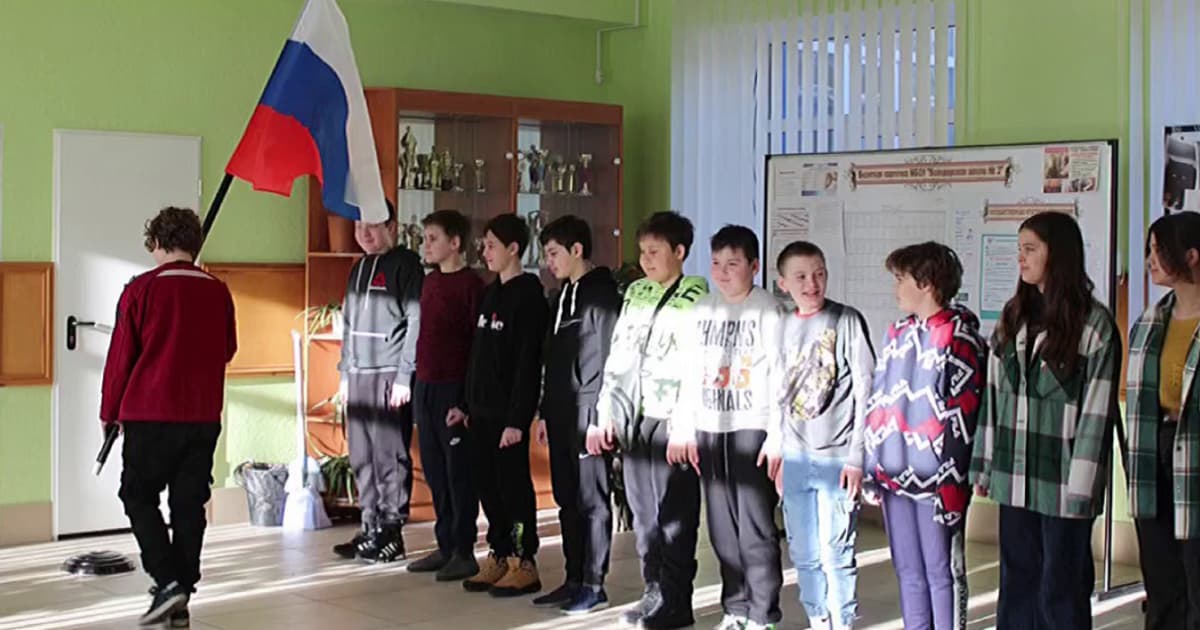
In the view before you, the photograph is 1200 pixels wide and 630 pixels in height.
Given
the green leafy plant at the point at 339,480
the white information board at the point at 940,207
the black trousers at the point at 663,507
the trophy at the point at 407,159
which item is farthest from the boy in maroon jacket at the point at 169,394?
the white information board at the point at 940,207

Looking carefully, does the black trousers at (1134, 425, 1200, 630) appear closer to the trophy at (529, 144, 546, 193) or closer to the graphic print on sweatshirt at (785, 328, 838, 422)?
the graphic print on sweatshirt at (785, 328, 838, 422)

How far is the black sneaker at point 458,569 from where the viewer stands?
273 inches

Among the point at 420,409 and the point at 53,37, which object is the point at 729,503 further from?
the point at 53,37

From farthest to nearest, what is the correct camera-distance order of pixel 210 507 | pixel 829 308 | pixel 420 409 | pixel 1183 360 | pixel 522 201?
pixel 522 201 < pixel 210 507 < pixel 420 409 < pixel 829 308 < pixel 1183 360

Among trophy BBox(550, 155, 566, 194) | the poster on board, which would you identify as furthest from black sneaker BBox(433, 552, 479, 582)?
the poster on board

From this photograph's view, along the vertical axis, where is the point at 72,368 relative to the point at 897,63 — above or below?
below

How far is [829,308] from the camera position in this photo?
210 inches

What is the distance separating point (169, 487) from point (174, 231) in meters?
0.94

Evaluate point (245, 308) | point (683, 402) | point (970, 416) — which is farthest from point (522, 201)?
point (970, 416)

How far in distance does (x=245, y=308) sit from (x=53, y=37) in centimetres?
168

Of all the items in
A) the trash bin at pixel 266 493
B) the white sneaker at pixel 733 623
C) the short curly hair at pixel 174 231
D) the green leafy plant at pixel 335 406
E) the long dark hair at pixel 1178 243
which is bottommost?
the white sneaker at pixel 733 623

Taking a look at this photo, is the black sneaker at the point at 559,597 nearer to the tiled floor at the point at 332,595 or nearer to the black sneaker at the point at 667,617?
the tiled floor at the point at 332,595

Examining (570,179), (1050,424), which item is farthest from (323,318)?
(1050,424)

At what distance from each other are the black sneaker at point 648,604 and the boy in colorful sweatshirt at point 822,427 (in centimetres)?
78
